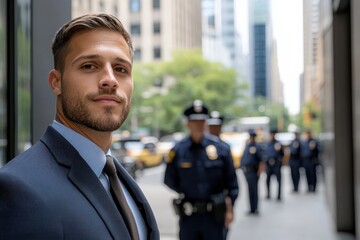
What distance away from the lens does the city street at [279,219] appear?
27.3 feet

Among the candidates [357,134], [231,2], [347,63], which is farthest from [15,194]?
[231,2]

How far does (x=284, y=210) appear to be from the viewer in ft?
37.9

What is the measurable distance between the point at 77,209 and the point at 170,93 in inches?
1614

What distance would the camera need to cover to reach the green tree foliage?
1650 inches

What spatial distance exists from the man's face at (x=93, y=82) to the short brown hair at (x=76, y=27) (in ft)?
0.05

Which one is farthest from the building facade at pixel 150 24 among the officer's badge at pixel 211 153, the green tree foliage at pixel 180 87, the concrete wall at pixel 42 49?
the concrete wall at pixel 42 49

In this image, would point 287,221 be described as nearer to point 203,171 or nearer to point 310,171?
point 310,171

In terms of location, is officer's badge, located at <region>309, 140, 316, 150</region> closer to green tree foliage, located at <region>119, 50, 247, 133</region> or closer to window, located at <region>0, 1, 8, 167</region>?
window, located at <region>0, 1, 8, 167</region>

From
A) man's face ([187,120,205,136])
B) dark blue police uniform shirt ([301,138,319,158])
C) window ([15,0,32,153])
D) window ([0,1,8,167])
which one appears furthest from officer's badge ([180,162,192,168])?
dark blue police uniform shirt ([301,138,319,158])

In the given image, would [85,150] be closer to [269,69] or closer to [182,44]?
[182,44]

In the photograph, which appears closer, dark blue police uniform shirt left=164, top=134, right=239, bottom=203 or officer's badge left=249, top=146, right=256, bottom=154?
dark blue police uniform shirt left=164, top=134, right=239, bottom=203

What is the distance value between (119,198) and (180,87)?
40.8m

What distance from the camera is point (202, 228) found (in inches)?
186

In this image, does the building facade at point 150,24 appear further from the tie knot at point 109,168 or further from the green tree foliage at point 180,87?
the tie knot at point 109,168
